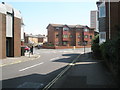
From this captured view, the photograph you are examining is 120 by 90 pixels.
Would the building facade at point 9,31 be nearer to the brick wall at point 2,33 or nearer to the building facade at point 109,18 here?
the brick wall at point 2,33

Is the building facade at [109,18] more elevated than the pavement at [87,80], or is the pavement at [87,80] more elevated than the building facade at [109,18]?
→ the building facade at [109,18]

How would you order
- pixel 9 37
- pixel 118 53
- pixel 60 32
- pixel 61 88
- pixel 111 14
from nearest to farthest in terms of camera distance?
pixel 118 53 < pixel 61 88 < pixel 111 14 < pixel 9 37 < pixel 60 32

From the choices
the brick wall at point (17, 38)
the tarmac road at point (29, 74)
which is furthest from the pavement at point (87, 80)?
the brick wall at point (17, 38)

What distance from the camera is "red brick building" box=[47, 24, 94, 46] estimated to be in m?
81.4

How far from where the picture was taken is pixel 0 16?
1081 inches

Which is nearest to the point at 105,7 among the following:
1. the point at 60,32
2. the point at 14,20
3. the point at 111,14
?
the point at 111,14

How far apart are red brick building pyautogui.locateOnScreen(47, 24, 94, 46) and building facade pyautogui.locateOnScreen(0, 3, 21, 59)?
1881 inches

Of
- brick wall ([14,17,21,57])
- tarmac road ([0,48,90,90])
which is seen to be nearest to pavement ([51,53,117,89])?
tarmac road ([0,48,90,90])

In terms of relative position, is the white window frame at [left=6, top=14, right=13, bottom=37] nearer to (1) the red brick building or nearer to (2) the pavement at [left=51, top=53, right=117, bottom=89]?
(2) the pavement at [left=51, top=53, right=117, bottom=89]

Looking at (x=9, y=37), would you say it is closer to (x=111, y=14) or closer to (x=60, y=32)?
(x=111, y=14)

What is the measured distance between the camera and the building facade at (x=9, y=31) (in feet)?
91.6

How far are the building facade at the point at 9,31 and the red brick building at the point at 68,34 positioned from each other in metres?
47.8

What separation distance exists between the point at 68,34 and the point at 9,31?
5354cm

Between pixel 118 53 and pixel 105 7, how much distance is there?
20.1 meters
